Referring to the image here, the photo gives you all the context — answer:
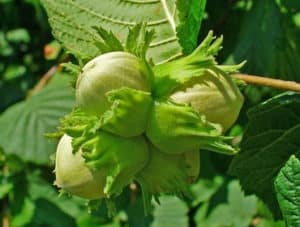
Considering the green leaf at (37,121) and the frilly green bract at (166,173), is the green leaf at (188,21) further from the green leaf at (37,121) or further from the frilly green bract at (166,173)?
the green leaf at (37,121)

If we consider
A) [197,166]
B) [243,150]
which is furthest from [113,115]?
[243,150]

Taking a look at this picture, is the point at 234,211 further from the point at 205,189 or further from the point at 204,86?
the point at 204,86

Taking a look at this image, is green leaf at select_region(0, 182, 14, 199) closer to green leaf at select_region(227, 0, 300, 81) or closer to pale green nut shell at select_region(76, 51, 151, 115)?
green leaf at select_region(227, 0, 300, 81)

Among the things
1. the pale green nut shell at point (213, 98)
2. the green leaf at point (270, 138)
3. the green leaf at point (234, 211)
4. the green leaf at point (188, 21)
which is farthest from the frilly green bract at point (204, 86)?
the green leaf at point (234, 211)

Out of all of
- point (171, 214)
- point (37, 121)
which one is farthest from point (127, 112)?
point (37, 121)

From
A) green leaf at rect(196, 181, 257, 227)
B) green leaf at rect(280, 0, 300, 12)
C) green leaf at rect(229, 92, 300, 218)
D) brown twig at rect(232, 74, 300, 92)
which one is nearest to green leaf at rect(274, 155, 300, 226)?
brown twig at rect(232, 74, 300, 92)

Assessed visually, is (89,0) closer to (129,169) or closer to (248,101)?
(129,169)

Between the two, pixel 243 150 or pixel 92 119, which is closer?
pixel 92 119
